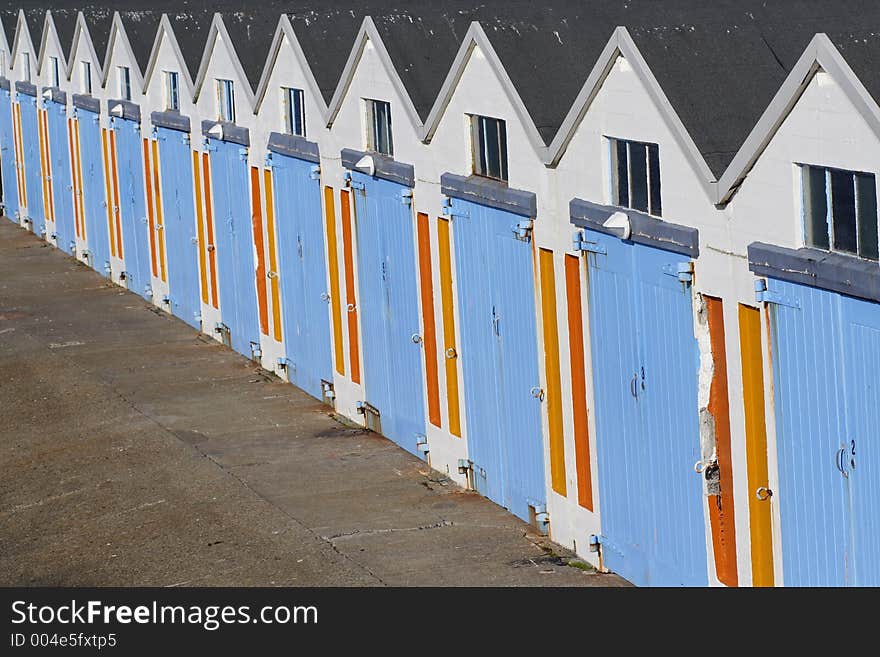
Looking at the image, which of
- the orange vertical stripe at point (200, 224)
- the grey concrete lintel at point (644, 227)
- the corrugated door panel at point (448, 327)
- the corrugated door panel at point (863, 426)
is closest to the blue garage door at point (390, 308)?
the corrugated door panel at point (448, 327)

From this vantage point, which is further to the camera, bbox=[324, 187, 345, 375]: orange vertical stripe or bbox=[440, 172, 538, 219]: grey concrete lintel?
bbox=[324, 187, 345, 375]: orange vertical stripe

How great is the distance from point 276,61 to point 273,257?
8.48ft

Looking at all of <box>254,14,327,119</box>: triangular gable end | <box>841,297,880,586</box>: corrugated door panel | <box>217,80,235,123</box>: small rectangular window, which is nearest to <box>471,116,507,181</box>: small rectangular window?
<box>254,14,327,119</box>: triangular gable end

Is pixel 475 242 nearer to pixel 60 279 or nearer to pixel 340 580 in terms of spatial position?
pixel 340 580

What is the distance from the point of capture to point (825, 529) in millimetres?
10461

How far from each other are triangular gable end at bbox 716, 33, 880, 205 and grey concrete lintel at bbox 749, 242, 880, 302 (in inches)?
19.5

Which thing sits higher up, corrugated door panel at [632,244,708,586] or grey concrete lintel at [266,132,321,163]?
grey concrete lintel at [266,132,321,163]

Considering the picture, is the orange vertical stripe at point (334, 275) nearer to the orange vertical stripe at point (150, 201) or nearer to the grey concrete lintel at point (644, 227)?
the grey concrete lintel at point (644, 227)

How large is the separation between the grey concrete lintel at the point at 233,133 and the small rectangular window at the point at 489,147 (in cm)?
679

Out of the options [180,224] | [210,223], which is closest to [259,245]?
[210,223]

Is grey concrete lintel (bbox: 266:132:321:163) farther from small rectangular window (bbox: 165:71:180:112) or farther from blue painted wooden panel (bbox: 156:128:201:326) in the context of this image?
small rectangular window (bbox: 165:71:180:112)

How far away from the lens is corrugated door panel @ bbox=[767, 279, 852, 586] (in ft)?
33.4

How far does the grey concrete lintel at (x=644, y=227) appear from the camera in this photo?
455 inches
